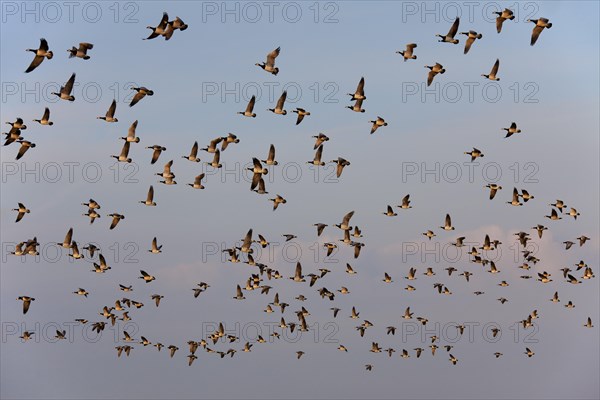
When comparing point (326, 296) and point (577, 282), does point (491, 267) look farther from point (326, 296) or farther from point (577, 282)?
point (326, 296)

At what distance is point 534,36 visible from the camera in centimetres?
7806

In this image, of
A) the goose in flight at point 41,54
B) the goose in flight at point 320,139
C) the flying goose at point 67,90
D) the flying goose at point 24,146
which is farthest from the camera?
the goose in flight at point 320,139

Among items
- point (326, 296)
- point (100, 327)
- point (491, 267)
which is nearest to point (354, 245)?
point (326, 296)

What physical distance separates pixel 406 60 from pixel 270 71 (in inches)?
382

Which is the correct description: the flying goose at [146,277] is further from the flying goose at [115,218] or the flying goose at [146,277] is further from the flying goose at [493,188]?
the flying goose at [493,188]

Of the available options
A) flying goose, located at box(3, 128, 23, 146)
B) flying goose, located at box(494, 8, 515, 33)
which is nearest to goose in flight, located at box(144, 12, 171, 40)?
flying goose, located at box(3, 128, 23, 146)

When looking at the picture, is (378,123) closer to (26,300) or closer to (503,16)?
(503,16)

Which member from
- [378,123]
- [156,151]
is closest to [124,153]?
[156,151]

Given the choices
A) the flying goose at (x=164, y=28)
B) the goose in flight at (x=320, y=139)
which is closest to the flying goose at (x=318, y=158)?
the goose in flight at (x=320, y=139)

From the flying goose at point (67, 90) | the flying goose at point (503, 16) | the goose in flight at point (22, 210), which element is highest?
the flying goose at point (503, 16)

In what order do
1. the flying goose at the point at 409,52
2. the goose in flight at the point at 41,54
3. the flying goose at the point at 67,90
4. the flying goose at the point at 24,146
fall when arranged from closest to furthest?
the goose in flight at the point at 41,54, the flying goose at the point at 67,90, the flying goose at the point at 24,146, the flying goose at the point at 409,52

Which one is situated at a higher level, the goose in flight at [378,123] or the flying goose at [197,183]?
the goose in flight at [378,123]

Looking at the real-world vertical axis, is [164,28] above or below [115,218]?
above

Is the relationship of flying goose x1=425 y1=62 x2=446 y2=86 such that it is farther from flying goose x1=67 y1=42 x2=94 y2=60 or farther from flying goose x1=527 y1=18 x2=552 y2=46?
flying goose x1=67 y1=42 x2=94 y2=60
